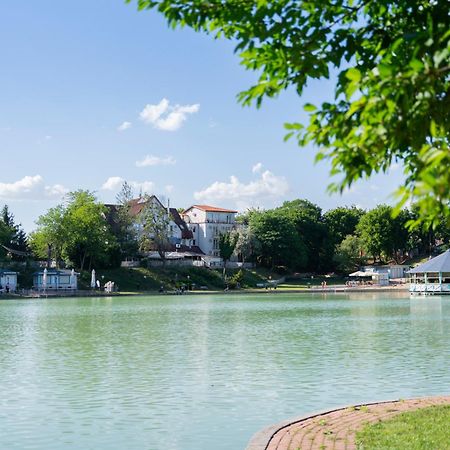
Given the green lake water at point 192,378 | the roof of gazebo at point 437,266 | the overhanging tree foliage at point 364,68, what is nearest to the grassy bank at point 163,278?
the roof of gazebo at point 437,266

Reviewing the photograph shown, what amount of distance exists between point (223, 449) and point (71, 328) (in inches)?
1004

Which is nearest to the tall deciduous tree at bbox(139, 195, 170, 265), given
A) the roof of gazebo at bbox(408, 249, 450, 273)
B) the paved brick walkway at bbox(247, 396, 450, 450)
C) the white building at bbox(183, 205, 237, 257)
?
the white building at bbox(183, 205, 237, 257)

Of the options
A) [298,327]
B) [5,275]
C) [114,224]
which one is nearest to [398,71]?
[298,327]

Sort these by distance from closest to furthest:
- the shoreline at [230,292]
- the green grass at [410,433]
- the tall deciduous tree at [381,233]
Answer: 1. the green grass at [410,433]
2. the shoreline at [230,292]
3. the tall deciduous tree at [381,233]

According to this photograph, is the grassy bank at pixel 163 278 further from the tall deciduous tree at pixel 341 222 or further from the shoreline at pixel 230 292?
the tall deciduous tree at pixel 341 222

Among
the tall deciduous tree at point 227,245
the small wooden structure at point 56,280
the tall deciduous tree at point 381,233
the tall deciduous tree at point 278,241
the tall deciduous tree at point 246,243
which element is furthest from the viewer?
the tall deciduous tree at point 381,233

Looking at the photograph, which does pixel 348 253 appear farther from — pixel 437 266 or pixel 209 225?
pixel 437 266

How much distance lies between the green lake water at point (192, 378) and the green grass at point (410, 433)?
2405 millimetres

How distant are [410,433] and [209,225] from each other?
382 feet

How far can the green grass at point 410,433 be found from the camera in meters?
9.33

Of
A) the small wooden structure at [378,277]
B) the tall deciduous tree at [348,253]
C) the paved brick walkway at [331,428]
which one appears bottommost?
the paved brick walkway at [331,428]

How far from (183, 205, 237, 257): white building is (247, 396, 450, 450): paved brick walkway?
4425 inches

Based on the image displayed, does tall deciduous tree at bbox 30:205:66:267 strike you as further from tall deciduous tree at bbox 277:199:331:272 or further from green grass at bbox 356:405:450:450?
green grass at bbox 356:405:450:450

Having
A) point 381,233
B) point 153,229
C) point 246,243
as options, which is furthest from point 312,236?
point 153,229
